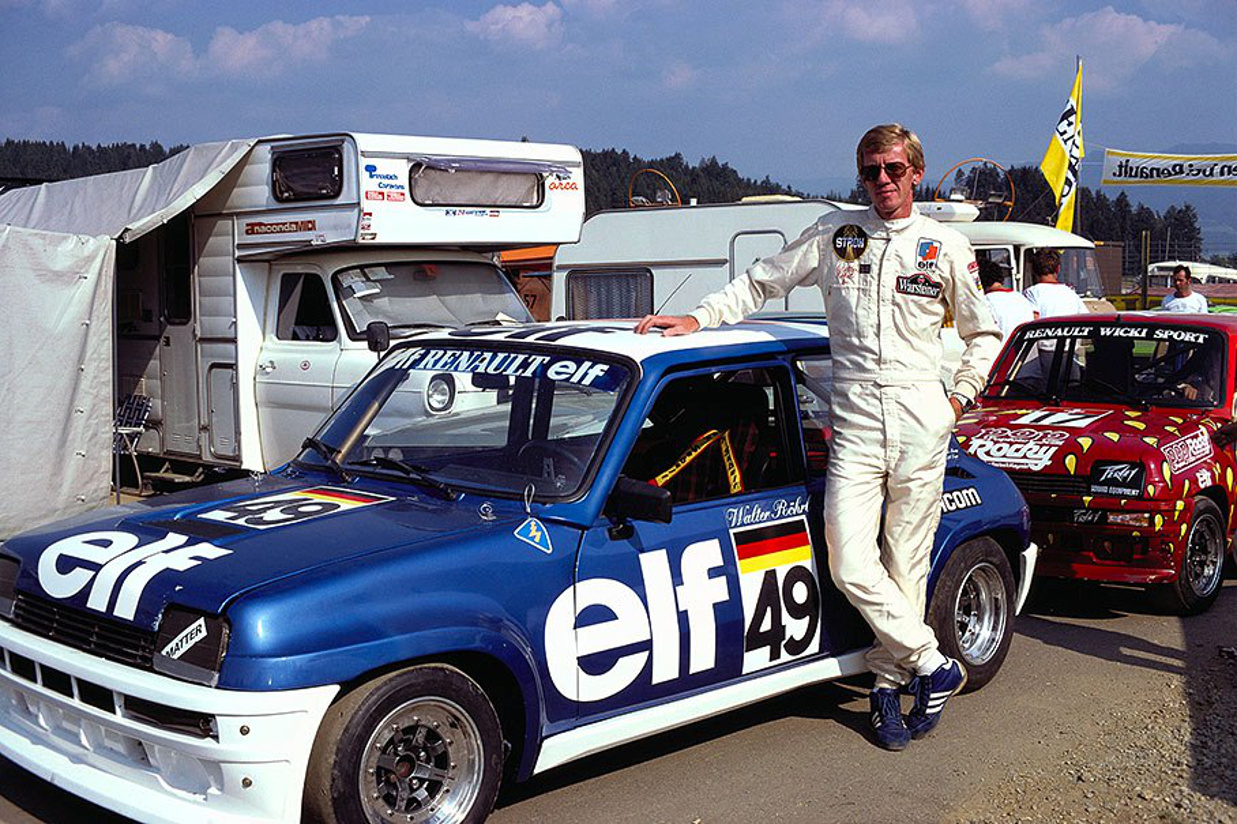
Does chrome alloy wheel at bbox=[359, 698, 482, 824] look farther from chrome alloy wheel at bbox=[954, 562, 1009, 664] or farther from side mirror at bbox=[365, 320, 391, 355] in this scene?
side mirror at bbox=[365, 320, 391, 355]

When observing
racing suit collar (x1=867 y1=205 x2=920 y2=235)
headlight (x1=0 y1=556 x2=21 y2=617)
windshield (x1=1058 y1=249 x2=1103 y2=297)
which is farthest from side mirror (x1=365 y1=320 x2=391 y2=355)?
windshield (x1=1058 y1=249 x2=1103 y2=297)

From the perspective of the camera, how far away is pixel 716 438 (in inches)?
205

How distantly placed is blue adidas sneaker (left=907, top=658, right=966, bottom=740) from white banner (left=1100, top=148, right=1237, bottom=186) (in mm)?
22189

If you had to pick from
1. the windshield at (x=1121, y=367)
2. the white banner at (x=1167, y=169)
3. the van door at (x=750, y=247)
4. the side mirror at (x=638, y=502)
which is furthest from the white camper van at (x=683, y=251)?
the white banner at (x=1167, y=169)

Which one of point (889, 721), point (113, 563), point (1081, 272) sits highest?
point (1081, 272)

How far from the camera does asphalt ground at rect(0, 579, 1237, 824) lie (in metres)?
4.64

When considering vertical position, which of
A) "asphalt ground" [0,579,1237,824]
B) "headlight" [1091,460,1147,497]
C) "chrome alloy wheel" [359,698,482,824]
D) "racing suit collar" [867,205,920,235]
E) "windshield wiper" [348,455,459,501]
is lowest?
"asphalt ground" [0,579,1237,824]

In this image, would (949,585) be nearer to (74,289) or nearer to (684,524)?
(684,524)

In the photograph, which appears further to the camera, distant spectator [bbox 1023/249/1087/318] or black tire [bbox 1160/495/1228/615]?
distant spectator [bbox 1023/249/1087/318]

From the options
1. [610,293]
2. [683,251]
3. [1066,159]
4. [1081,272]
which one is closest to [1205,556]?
[683,251]

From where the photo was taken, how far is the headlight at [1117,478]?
23.7 feet

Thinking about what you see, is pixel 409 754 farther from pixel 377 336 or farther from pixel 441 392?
pixel 377 336

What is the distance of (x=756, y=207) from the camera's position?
1321 centimetres

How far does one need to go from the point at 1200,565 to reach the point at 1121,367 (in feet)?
4.57
